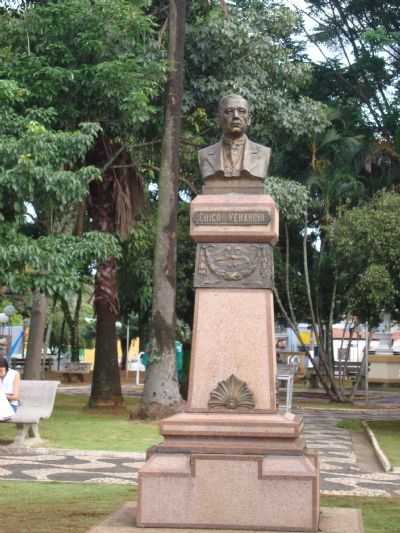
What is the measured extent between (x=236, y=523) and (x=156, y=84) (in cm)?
1374

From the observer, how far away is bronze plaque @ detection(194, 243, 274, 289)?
888 centimetres

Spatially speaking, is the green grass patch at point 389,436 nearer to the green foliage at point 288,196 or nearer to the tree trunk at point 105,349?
the green foliage at point 288,196

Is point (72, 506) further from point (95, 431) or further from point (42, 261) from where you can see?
point (95, 431)

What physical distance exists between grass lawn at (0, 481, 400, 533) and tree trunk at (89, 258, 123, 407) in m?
11.6

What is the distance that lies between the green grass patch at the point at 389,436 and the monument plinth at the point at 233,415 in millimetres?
6953

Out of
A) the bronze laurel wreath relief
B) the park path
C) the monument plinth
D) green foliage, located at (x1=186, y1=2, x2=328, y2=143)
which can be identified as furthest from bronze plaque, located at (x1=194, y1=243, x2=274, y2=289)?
green foliage, located at (x1=186, y1=2, x2=328, y2=143)

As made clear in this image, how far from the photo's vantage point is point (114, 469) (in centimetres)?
1321

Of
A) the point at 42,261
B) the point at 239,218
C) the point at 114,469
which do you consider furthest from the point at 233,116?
the point at 42,261

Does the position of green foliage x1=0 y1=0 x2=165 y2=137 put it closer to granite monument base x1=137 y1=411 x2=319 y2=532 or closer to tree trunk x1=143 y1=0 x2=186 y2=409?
tree trunk x1=143 y1=0 x2=186 y2=409

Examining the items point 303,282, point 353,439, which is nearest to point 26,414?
point 353,439

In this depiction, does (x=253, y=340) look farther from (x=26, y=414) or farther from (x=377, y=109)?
(x=377, y=109)

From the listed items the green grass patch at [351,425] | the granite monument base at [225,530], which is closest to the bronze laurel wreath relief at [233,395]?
the granite monument base at [225,530]

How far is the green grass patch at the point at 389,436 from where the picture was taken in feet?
54.2

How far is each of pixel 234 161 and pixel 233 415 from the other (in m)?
2.09
